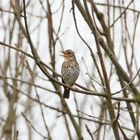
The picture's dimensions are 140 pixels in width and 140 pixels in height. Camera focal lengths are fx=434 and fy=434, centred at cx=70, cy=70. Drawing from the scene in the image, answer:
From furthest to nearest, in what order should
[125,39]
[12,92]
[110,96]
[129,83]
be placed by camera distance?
1. [12,92]
2. [125,39]
3. [129,83]
4. [110,96]

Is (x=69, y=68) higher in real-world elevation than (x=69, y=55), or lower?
lower

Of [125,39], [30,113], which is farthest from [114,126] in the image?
[30,113]

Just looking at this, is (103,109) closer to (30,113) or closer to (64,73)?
(64,73)

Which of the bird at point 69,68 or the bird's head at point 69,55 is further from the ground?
the bird's head at point 69,55

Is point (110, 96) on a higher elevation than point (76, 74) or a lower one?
lower

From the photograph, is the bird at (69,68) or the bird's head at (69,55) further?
the bird's head at (69,55)

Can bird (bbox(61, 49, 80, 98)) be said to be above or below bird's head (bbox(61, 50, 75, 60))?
below

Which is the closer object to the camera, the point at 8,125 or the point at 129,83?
the point at 129,83

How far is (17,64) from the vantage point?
493 centimetres

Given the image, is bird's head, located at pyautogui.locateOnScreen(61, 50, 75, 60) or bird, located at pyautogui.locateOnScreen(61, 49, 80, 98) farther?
bird's head, located at pyautogui.locateOnScreen(61, 50, 75, 60)

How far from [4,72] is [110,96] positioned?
2.68 metres

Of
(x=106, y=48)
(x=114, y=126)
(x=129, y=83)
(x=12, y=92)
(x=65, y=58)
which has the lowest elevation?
(x=114, y=126)

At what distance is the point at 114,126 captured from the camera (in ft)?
9.24

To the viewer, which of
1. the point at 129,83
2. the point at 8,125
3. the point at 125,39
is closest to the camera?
the point at 129,83
